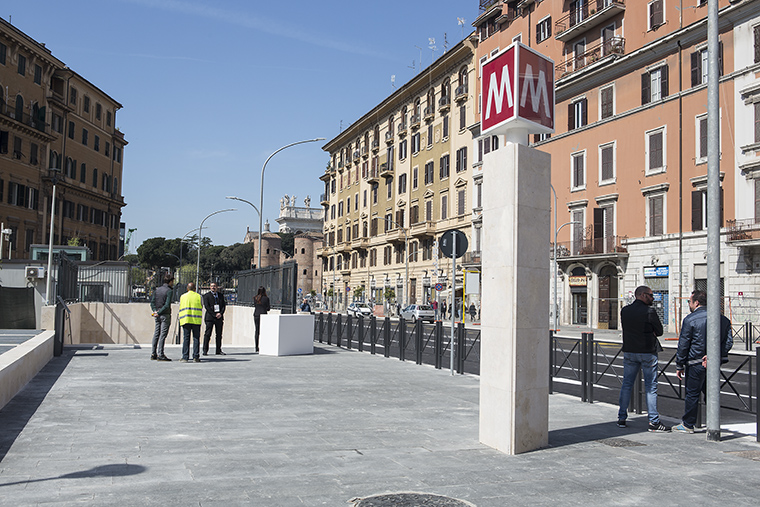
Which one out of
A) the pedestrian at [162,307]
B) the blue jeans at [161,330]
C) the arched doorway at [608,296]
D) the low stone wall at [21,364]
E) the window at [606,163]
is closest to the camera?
the low stone wall at [21,364]

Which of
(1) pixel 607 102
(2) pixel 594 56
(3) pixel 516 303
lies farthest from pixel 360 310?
(3) pixel 516 303

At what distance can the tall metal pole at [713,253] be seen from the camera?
746 centimetres

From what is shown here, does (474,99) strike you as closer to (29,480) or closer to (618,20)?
(618,20)

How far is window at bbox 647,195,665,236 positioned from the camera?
34188 millimetres

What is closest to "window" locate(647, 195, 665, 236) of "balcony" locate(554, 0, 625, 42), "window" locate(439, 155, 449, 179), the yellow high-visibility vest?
"balcony" locate(554, 0, 625, 42)

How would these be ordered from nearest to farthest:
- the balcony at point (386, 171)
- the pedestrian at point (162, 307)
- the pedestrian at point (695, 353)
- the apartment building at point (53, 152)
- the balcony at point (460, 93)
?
1. the pedestrian at point (695, 353)
2. the pedestrian at point (162, 307)
3. the apartment building at point (53, 152)
4. the balcony at point (460, 93)
5. the balcony at point (386, 171)

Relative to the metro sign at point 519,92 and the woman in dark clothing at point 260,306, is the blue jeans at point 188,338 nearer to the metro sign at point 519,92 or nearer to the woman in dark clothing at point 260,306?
the woman in dark clothing at point 260,306

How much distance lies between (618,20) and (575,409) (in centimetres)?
3320

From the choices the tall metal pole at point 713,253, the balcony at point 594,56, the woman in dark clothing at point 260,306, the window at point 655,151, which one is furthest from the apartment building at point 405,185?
the tall metal pole at point 713,253

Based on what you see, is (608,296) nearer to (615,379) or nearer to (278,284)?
(278,284)

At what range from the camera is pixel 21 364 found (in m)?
9.69

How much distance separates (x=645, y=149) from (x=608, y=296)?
8.66 m

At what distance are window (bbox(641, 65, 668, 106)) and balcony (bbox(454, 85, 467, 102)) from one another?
718 inches

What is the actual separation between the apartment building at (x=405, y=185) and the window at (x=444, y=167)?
84mm
